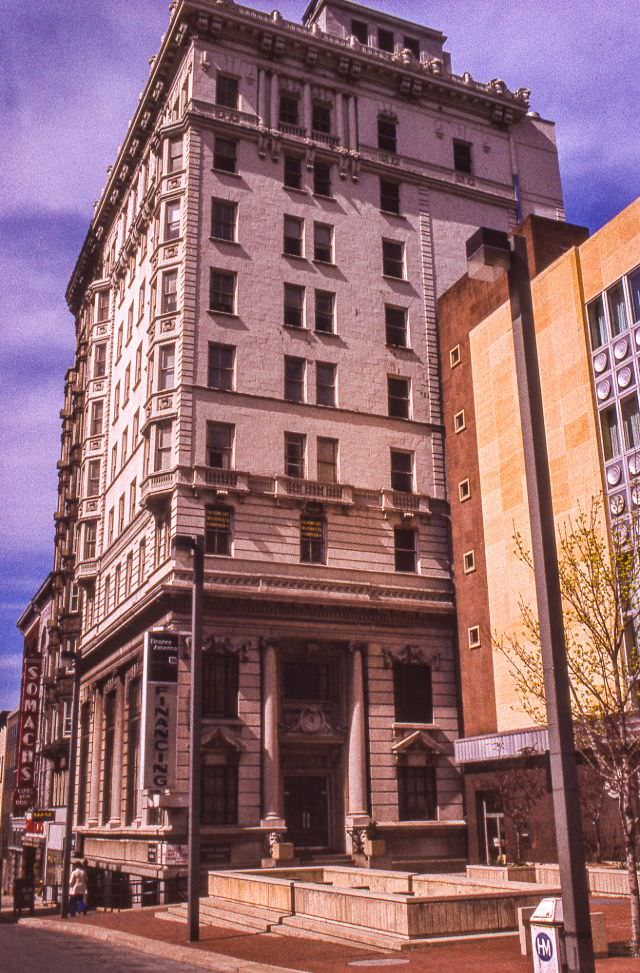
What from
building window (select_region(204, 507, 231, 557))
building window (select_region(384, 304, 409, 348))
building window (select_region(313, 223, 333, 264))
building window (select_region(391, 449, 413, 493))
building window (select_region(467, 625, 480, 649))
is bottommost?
building window (select_region(467, 625, 480, 649))

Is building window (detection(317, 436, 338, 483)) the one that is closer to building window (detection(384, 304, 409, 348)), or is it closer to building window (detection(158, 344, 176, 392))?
building window (detection(384, 304, 409, 348))

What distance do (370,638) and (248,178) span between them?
79.8 feet

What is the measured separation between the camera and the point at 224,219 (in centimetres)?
4950

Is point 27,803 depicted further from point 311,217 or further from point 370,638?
point 311,217

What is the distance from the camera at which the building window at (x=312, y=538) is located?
4544 cm

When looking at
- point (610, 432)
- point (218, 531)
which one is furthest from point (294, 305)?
point (610, 432)

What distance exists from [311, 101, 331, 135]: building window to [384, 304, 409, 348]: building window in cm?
1069

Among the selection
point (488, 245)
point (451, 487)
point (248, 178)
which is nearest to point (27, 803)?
point (451, 487)

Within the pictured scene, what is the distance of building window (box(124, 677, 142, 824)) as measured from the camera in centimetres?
4503

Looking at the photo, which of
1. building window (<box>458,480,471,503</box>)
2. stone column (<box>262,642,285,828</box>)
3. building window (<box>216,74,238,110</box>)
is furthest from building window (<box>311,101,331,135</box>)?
stone column (<box>262,642,285,828</box>)

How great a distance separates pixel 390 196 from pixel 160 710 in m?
31.3

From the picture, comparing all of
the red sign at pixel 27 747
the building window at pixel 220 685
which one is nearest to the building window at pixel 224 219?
the building window at pixel 220 685

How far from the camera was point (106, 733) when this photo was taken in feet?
169

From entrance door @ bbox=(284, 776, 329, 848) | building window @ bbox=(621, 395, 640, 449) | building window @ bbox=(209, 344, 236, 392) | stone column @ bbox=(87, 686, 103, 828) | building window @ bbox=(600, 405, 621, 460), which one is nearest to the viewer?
building window @ bbox=(621, 395, 640, 449)
